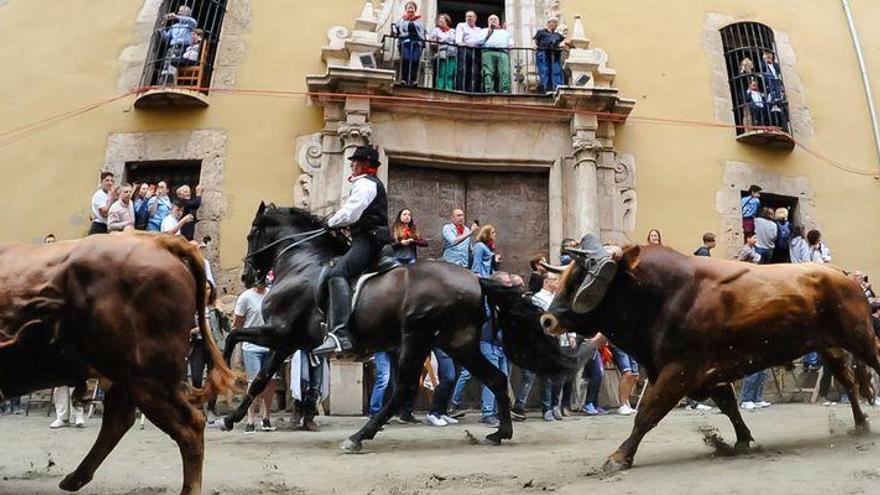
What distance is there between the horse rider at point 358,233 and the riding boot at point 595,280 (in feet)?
7.47

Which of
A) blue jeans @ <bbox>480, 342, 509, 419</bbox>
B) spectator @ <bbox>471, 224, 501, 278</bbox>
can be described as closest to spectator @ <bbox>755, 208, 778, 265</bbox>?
spectator @ <bbox>471, 224, 501, 278</bbox>

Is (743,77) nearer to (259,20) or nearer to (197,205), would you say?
(259,20)

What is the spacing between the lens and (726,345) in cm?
531

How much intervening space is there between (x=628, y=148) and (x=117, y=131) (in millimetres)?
8658

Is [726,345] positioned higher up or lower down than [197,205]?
lower down

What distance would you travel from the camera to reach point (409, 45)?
1310cm

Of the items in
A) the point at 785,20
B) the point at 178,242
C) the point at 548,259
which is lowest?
the point at 178,242

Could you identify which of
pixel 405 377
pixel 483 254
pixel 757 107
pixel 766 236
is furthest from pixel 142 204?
pixel 757 107

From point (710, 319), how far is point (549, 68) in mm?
8715

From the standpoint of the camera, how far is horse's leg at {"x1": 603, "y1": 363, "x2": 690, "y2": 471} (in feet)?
16.6

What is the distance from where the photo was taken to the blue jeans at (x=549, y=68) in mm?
13195

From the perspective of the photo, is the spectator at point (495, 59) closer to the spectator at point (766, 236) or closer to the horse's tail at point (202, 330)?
the spectator at point (766, 236)

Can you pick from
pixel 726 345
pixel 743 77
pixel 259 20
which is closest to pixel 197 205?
pixel 259 20

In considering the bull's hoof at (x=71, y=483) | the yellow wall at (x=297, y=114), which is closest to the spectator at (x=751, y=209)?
the yellow wall at (x=297, y=114)
